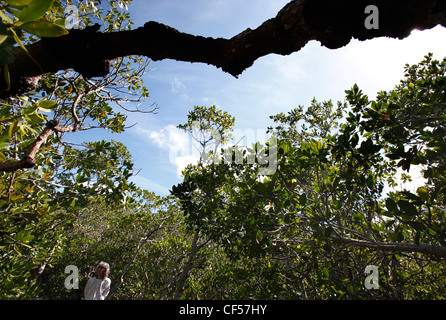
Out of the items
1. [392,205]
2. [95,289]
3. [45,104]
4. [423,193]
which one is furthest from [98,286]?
[423,193]

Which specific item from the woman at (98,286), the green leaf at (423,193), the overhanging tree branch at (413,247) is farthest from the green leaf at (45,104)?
the woman at (98,286)

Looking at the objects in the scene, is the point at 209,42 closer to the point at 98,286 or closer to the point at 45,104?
the point at 45,104

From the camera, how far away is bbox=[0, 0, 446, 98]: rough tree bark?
0.98 meters

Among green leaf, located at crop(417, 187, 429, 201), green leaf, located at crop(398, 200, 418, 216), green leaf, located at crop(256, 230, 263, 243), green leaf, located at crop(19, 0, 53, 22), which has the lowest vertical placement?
green leaf, located at crop(256, 230, 263, 243)

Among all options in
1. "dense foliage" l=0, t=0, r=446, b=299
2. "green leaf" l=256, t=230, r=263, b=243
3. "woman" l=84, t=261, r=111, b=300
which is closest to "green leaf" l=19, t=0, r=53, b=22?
"dense foliage" l=0, t=0, r=446, b=299

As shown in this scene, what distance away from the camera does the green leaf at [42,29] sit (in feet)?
2.93

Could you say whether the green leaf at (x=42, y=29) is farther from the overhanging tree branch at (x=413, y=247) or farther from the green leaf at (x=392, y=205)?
the overhanging tree branch at (x=413, y=247)

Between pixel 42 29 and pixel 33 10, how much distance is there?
0.07 meters

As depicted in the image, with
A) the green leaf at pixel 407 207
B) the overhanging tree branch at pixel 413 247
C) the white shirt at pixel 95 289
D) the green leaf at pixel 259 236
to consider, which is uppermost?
the green leaf at pixel 407 207

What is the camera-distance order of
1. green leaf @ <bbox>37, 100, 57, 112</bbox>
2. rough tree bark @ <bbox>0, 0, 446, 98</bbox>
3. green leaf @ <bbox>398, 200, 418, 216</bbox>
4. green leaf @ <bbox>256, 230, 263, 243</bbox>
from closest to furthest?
1. rough tree bark @ <bbox>0, 0, 446, 98</bbox>
2. green leaf @ <bbox>37, 100, 57, 112</bbox>
3. green leaf @ <bbox>398, 200, 418, 216</bbox>
4. green leaf @ <bbox>256, 230, 263, 243</bbox>

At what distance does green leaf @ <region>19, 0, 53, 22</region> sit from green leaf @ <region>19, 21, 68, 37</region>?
18mm

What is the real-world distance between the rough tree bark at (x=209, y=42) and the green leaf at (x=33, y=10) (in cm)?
39

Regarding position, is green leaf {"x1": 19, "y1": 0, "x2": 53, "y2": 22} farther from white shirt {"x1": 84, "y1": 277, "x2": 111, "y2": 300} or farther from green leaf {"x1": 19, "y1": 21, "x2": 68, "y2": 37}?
white shirt {"x1": 84, "y1": 277, "x2": 111, "y2": 300}
